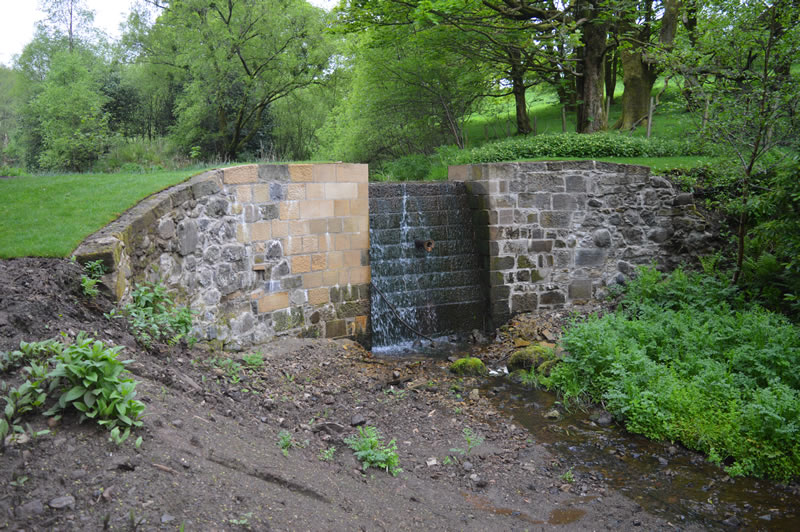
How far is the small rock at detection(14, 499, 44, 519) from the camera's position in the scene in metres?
2.63

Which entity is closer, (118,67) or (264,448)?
(264,448)

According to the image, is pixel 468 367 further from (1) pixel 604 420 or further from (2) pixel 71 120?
(2) pixel 71 120

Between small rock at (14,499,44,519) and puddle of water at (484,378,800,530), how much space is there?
334cm

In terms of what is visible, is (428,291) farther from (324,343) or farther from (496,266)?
(324,343)

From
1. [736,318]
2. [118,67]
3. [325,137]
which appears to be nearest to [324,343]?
[736,318]

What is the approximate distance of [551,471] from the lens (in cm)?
522

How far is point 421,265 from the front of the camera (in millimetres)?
9164

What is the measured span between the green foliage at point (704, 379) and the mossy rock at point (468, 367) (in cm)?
96

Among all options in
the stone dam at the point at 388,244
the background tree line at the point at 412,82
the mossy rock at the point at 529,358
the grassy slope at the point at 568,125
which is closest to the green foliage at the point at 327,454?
the stone dam at the point at 388,244

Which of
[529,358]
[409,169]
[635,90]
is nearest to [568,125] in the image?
[635,90]

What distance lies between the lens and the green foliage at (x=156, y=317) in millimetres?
5359

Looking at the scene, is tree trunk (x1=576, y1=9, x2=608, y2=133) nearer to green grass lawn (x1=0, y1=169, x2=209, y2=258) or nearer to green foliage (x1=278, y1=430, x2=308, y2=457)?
green grass lawn (x1=0, y1=169, x2=209, y2=258)

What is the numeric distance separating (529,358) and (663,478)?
278 centimetres

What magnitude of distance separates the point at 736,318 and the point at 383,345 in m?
4.95
